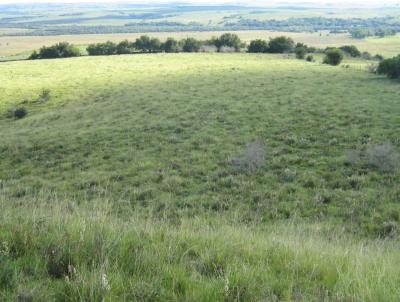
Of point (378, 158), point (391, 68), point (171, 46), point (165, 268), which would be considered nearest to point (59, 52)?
point (171, 46)

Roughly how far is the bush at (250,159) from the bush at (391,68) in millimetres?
31840

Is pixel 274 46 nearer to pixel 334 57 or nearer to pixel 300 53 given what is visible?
pixel 300 53

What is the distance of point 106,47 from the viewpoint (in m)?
90.6

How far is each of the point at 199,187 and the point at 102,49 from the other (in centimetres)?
7988

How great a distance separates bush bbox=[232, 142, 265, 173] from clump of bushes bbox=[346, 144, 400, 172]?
3.81 meters

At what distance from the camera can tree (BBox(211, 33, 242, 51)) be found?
92.2 metres

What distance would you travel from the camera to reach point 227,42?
9244 cm

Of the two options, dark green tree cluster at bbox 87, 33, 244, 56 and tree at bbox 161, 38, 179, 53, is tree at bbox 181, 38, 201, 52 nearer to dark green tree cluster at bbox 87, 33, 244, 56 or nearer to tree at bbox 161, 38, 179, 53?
dark green tree cluster at bbox 87, 33, 244, 56

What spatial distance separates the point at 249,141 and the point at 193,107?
38.1 ft

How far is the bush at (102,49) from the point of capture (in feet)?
294

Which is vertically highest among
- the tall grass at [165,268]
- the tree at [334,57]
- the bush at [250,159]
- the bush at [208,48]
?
the tall grass at [165,268]

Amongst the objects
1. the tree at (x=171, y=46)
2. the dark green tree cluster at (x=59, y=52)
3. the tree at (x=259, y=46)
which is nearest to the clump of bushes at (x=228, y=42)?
the tree at (x=259, y=46)

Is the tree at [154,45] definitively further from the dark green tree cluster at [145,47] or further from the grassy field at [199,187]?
the grassy field at [199,187]

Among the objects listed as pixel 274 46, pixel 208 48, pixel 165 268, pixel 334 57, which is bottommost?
pixel 208 48
